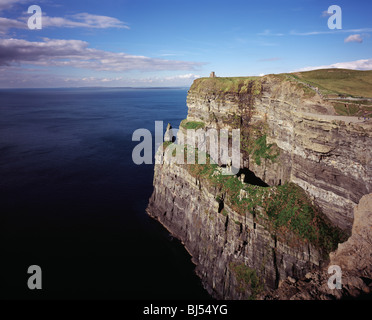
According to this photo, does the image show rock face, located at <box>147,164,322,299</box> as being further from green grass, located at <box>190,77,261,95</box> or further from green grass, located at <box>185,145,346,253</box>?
green grass, located at <box>190,77,261,95</box>

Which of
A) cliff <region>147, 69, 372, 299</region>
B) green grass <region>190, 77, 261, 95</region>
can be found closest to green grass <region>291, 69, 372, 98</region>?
cliff <region>147, 69, 372, 299</region>

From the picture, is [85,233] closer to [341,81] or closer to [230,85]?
[230,85]

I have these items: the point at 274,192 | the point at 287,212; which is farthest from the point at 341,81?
the point at 287,212

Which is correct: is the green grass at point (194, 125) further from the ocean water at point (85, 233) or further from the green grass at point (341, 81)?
the green grass at point (341, 81)

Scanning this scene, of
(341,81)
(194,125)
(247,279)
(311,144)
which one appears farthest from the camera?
(194,125)
